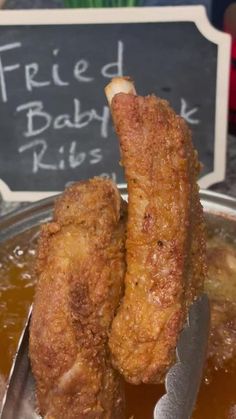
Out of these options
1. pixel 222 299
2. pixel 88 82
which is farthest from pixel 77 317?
pixel 88 82

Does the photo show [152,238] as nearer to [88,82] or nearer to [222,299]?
[222,299]

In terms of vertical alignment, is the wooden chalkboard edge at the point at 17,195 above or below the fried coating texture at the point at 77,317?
below

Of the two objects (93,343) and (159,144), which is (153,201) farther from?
(93,343)

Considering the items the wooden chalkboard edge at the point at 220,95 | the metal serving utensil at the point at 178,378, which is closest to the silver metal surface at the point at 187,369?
the metal serving utensil at the point at 178,378

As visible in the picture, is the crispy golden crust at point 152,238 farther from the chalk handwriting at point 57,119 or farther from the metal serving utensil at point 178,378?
the chalk handwriting at point 57,119

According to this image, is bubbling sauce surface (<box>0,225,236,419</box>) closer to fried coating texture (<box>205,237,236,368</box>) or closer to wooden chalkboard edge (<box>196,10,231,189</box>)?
fried coating texture (<box>205,237,236,368</box>)
